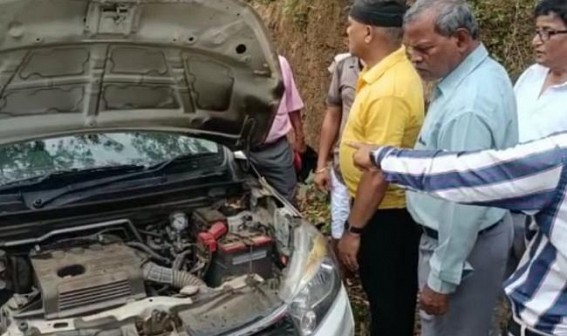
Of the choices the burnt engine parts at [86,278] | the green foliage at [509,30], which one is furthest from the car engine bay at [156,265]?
the green foliage at [509,30]

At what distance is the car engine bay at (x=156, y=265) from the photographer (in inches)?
123

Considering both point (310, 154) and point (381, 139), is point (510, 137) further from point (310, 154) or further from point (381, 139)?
point (310, 154)

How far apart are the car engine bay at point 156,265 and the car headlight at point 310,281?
7 cm

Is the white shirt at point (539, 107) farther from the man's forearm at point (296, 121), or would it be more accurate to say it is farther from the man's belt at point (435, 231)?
the man's forearm at point (296, 121)

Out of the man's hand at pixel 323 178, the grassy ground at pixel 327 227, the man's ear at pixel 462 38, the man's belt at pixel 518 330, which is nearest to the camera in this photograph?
the man's belt at pixel 518 330

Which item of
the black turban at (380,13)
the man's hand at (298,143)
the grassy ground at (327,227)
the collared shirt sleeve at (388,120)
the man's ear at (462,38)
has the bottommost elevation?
the grassy ground at (327,227)

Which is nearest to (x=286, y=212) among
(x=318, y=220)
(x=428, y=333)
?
(x=428, y=333)

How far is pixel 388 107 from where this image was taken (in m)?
3.54

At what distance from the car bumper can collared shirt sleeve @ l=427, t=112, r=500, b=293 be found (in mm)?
426

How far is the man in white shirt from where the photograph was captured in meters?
3.21

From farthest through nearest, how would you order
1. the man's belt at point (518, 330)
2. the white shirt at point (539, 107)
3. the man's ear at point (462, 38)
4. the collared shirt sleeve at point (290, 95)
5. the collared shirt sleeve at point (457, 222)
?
the collared shirt sleeve at point (290, 95), the white shirt at point (539, 107), the man's ear at point (462, 38), the collared shirt sleeve at point (457, 222), the man's belt at point (518, 330)

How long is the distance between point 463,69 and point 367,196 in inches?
29.3

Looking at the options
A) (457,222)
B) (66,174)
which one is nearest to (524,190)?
(457,222)

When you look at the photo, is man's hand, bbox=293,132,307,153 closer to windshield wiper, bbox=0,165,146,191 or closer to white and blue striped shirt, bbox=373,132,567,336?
windshield wiper, bbox=0,165,146,191
